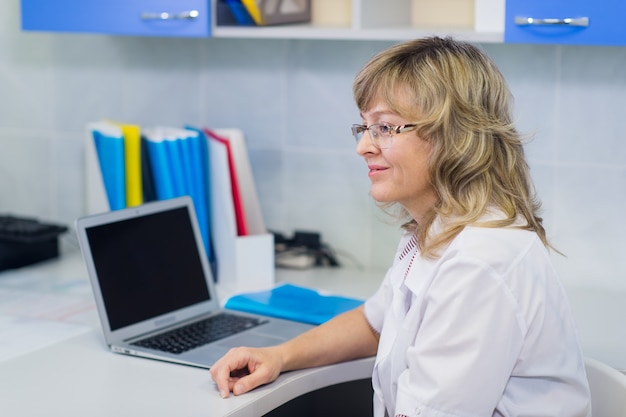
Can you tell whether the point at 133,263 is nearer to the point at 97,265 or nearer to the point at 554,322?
the point at 97,265

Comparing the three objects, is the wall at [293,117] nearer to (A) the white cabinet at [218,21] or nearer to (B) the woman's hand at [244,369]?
(A) the white cabinet at [218,21]

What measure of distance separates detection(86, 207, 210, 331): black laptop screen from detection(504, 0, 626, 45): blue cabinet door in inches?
32.2

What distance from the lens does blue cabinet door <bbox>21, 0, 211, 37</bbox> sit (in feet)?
7.45

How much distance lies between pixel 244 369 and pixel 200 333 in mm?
267

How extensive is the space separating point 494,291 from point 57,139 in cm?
186

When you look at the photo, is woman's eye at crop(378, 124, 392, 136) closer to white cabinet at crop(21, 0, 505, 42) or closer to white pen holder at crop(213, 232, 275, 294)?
white cabinet at crop(21, 0, 505, 42)

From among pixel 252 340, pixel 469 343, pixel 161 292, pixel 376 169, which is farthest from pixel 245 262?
pixel 469 343

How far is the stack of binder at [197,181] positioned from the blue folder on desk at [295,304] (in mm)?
171

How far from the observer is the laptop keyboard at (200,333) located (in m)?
1.83

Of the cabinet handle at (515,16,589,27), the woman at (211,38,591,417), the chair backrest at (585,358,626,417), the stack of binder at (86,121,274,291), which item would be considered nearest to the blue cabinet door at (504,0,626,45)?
the cabinet handle at (515,16,589,27)

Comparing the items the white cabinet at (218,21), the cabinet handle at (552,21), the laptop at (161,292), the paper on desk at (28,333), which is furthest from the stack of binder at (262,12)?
the paper on desk at (28,333)

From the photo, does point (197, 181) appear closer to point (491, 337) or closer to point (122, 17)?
point (122, 17)

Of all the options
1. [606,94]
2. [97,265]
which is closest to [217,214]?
[97,265]

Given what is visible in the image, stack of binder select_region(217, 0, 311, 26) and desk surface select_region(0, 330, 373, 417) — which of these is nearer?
desk surface select_region(0, 330, 373, 417)
